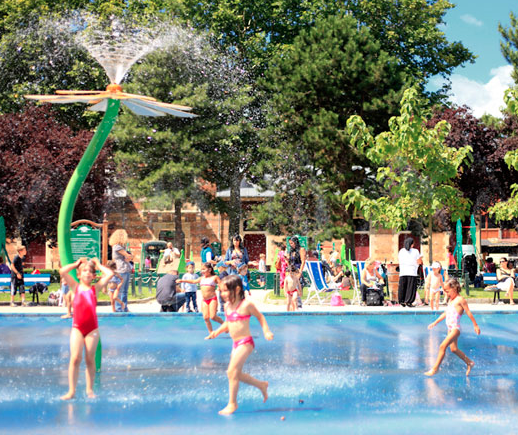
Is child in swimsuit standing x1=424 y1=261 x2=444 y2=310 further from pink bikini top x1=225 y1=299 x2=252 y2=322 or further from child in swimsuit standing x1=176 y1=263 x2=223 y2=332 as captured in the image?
pink bikini top x1=225 y1=299 x2=252 y2=322

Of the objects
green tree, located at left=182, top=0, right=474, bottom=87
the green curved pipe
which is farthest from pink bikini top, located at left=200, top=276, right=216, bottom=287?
green tree, located at left=182, top=0, right=474, bottom=87

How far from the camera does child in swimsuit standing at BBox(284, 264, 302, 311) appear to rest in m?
15.7

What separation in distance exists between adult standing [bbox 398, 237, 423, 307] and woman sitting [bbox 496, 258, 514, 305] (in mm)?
3119

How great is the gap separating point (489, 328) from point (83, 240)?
34.5ft

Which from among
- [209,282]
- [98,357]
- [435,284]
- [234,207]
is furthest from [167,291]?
[234,207]

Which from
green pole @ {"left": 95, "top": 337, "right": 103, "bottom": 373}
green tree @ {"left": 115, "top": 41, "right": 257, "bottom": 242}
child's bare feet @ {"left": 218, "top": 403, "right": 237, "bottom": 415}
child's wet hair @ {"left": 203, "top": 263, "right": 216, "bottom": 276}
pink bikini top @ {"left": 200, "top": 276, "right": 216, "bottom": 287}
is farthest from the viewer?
green tree @ {"left": 115, "top": 41, "right": 257, "bottom": 242}

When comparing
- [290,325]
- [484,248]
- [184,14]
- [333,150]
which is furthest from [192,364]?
[484,248]

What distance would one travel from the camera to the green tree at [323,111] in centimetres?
3253

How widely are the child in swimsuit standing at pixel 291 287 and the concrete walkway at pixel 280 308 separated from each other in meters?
0.38

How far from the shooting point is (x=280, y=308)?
17.5 meters

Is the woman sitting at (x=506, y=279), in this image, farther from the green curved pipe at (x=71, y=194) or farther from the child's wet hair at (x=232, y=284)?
the child's wet hair at (x=232, y=284)

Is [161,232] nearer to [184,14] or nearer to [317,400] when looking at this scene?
[184,14]

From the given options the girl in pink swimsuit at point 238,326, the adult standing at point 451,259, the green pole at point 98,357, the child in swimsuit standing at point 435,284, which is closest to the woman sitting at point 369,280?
the child in swimsuit standing at point 435,284

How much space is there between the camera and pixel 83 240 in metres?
19.5
